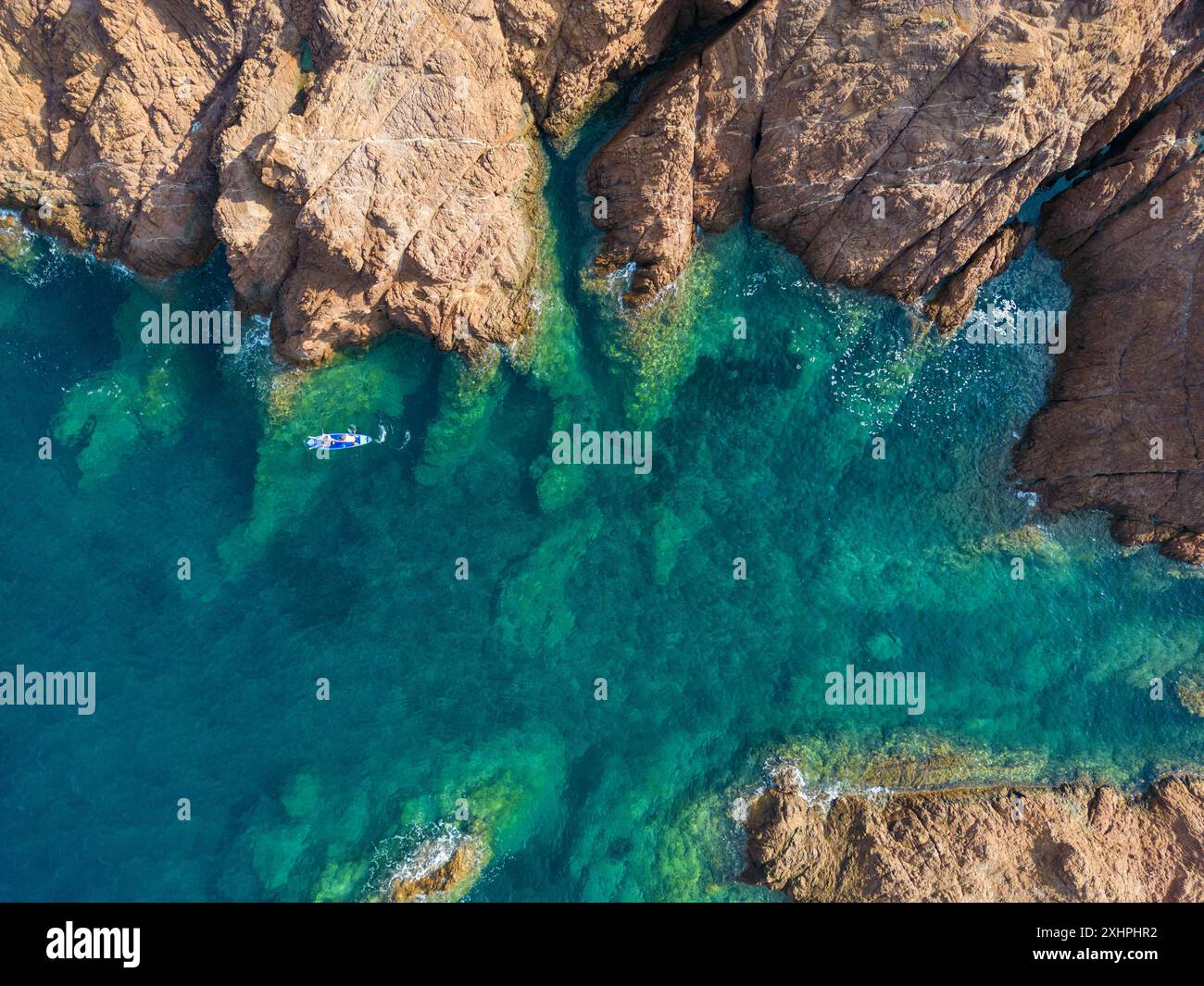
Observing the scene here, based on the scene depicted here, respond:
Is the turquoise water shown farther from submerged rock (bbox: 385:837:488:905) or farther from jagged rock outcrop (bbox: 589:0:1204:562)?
jagged rock outcrop (bbox: 589:0:1204:562)

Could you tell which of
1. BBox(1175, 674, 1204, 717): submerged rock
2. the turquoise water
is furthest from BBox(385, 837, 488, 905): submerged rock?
BBox(1175, 674, 1204, 717): submerged rock

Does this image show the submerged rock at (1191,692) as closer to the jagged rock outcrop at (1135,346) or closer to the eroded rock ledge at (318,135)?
the jagged rock outcrop at (1135,346)

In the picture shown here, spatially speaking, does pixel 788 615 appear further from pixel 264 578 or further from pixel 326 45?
pixel 326 45

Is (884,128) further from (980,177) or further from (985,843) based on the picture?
(985,843)

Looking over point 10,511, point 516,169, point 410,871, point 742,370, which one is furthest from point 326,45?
point 410,871

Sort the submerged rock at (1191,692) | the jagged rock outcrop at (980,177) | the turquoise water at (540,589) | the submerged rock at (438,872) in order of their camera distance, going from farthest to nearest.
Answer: the submerged rock at (1191,692), the turquoise water at (540,589), the submerged rock at (438,872), the jagged rock outcrop at (980,177)

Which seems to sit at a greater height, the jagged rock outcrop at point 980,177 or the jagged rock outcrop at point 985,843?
the jagged rock outcrop at point 980,177

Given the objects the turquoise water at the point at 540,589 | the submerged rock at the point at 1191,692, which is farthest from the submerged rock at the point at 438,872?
the submerged rock at the point at 1191,692
